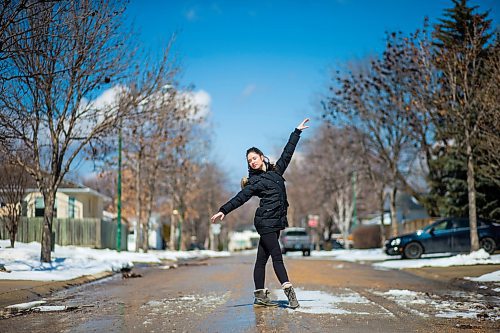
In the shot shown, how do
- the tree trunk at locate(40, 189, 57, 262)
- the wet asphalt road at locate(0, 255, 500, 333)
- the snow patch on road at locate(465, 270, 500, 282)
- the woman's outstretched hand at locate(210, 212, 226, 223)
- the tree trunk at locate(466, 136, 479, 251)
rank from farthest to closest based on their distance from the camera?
1. the tree trunk at locate(466, 136, 479, 251)
2. the tree trunk at locate(40, 189, 57, 262)
3. the snow patch on road at locate(465, 270, 500, 282)
4. the woman's outstretched hand at locate(210, 212, 226, 223)
5. the wet asphalt road at locate(0, 255, 500, 333)

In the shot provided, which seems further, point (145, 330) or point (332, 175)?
point (332, 175)

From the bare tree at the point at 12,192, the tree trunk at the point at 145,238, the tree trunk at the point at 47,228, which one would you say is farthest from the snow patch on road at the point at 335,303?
the tree trunk at the point at 145,238

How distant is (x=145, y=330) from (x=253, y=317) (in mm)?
A: 1474

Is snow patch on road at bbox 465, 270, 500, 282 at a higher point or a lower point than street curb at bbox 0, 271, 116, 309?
lower

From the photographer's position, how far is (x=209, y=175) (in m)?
63.1

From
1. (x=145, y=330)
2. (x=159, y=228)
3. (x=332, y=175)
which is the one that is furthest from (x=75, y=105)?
(x=159, y=228)

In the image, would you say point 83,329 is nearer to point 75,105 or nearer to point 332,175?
point 75,105

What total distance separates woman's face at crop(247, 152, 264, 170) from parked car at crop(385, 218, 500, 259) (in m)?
18.3

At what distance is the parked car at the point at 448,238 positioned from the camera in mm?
25031

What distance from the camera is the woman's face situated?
9023 mm

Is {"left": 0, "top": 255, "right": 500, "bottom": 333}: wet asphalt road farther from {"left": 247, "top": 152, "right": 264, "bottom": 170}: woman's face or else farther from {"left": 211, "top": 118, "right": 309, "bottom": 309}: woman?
{"left": 247, "top": 152, "right": 264, "bottom": 170}: woman's face

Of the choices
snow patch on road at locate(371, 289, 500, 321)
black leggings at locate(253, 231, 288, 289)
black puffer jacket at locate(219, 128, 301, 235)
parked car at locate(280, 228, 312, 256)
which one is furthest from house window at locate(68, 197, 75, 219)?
black puffer jacket at locate(219, 128, 301, 235)

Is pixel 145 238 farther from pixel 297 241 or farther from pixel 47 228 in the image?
pixel 47 228

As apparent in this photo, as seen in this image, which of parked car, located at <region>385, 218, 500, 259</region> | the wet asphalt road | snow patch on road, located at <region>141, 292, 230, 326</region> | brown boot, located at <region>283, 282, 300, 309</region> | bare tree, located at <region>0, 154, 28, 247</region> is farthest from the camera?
parked car, located at <region>385, 218, 500, 259</region>
